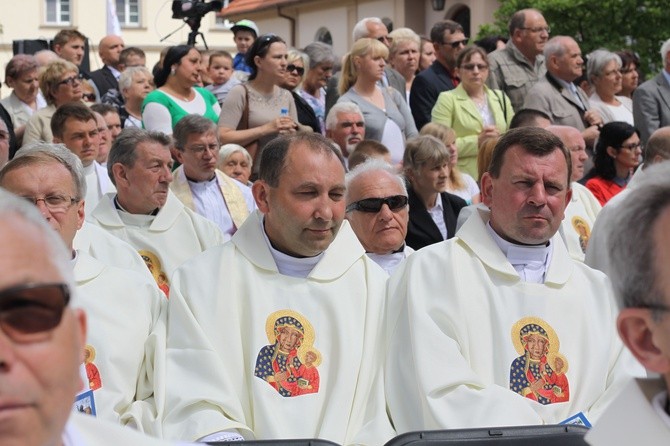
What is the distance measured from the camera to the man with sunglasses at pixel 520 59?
11.0 meters

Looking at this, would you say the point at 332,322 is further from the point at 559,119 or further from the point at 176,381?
the point at 559,119

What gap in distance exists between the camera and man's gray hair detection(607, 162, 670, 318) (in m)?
2.31

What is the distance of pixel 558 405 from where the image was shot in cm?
505

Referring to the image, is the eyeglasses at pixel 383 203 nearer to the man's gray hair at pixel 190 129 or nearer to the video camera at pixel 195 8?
the man's gray hair at pixel 190 129

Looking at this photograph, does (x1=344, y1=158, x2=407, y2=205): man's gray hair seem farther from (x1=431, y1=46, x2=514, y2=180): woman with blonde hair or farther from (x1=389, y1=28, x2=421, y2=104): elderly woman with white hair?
(x1=389, y1=28, x2=421, y2=104): elderly woman with white hair

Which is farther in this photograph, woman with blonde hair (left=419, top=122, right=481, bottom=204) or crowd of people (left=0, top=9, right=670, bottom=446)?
woman with blonde hair (left=419, top=122, right=481, bottom=204)

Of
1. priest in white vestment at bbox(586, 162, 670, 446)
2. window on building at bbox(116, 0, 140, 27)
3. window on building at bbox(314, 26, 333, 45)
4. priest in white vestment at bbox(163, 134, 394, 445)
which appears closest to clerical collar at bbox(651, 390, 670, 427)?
→ priest in white vestment at bbox(586, 162, 670, 446)

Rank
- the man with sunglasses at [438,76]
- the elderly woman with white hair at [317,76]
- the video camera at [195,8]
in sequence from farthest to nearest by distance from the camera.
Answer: the video camera at [195,8], the elderly woman with white hair at [317,76], the man with sunglasses at [438,76]

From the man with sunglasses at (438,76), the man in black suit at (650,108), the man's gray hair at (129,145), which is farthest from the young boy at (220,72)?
the man's gray hair at (129,145)

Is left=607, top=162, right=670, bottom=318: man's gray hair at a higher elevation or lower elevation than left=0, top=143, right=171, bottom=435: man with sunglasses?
higher

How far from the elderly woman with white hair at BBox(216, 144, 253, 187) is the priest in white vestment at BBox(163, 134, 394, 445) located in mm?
3665

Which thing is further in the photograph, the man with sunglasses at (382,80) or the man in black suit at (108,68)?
the man in black suit at (108,68)

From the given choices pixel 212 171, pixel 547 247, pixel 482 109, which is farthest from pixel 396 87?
pixel 547 247

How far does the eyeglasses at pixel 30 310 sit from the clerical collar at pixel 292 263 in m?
3.56
